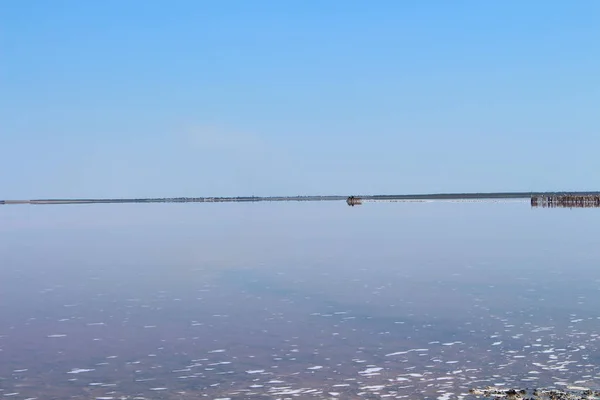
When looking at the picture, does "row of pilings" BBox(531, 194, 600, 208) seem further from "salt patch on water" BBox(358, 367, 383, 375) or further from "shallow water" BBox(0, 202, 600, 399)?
"salt patch on water" BBox(358, 367, 383, 375)

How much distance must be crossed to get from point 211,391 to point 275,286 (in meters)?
15.3

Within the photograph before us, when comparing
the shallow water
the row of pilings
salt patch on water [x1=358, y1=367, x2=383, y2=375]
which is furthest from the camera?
the row of pilings

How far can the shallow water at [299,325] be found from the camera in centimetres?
1457

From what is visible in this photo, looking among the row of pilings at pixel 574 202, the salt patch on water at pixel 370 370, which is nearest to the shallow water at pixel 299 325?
the salt patch on water at pixel 370 370

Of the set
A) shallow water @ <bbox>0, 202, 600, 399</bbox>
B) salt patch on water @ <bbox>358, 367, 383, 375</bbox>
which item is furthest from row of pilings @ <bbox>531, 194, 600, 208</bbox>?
salt patch on water @ <bbox>358, 367, 383, 375</bbox>

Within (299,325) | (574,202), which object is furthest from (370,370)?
Answer: (574,202)

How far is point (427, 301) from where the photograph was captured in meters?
24.5

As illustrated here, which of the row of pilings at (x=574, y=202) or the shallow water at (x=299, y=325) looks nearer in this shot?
the shallow water at (x=299, y=325)

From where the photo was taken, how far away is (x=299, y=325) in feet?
67.5

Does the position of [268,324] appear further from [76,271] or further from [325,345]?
[76,271]

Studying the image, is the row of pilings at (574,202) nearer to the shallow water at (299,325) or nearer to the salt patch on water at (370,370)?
the shallow water at (299,325)

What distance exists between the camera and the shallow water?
14570 millimetres

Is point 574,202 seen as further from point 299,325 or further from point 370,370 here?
point 370,370

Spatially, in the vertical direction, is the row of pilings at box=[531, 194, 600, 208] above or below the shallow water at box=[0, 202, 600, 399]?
above
